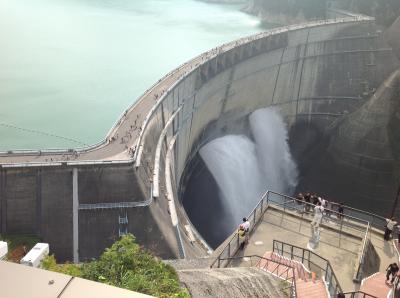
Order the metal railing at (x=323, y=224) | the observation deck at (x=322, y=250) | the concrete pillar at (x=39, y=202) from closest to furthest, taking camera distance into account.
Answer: the observation deck at (x=322, y=250) → the metal railing at (x=323, y=224) → the concrete pillar at (x=39, y=202)

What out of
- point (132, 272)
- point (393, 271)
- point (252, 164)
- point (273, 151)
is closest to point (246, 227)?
point (393, 271)

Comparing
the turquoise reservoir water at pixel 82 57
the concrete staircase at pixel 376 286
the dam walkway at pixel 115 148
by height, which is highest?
the turquoise reservoir water at pixel 82 57

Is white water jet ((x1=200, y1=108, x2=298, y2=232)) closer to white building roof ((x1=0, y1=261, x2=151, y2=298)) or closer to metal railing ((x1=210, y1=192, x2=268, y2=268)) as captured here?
metal railing ((x1=210, y1=192, x2=268, y2=268))

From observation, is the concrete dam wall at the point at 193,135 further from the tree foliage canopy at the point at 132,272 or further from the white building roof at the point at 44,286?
the white building roof at the point at 44,286

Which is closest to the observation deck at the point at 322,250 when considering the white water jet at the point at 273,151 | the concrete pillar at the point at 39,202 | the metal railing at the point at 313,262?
the metal railing at the point at 313,262

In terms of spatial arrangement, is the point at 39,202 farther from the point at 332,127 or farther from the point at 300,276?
the point at 332,127

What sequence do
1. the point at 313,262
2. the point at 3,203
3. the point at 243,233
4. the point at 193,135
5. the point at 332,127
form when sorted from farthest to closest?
the point at 332,127
the point at 193,135
the point at 3,203
the point at 243,233
the point at 313,262
